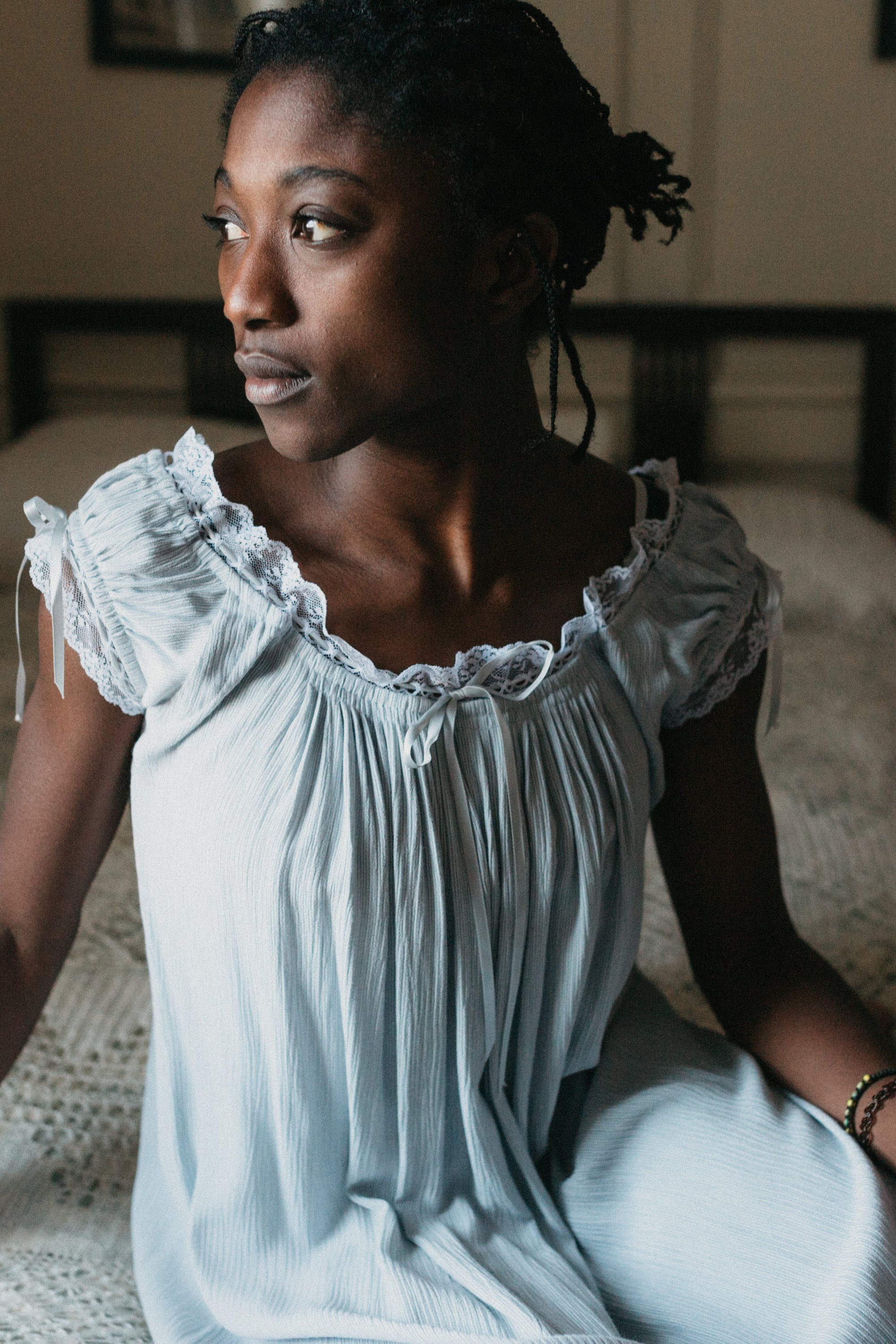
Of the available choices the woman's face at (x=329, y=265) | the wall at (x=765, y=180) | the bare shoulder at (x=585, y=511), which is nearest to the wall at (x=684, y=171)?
the wall at (x=765, y=180)

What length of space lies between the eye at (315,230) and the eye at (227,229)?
41 millimetres

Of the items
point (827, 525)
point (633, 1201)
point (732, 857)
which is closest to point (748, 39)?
point (827, 525)

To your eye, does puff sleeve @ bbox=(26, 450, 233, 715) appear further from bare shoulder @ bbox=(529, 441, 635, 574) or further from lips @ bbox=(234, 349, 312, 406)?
bare shoulder @ bbox=(529, 441, 635, 574)

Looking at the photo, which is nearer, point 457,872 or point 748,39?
point 457,872

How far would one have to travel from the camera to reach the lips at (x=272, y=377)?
24.0 inches

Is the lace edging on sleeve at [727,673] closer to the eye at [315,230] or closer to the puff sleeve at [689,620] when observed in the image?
the puff sleeve at [689,620]

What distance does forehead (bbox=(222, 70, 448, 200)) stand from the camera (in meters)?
0.59

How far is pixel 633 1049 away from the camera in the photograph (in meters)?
0.81

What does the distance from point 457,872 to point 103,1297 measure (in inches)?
12.8

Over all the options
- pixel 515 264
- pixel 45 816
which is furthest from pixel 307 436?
pixel 45 816

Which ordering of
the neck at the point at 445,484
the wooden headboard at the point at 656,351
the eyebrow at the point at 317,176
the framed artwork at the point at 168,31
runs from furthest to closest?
1. the wooden headboard at the point at 656,351
2. the framed artwork at the point at 168,31
3. the neck at the point at 445,484
4. the eyebrow at the point at 317,176

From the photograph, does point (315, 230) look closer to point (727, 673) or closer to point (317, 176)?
point (317, 176)

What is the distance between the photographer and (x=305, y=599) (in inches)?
27.0

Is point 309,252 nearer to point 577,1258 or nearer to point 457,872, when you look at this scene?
point 457,872
